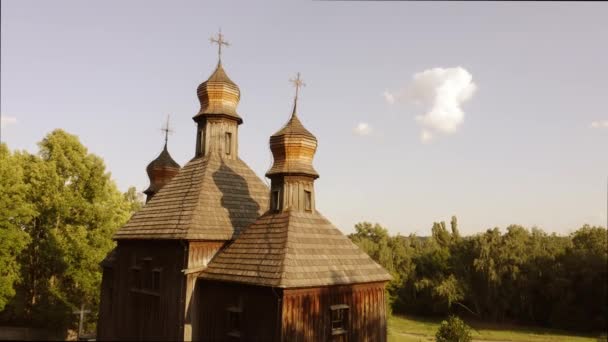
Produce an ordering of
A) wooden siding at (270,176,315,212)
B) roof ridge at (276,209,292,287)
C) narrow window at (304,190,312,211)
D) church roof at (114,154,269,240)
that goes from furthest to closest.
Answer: church roof at (114,154,269,240)
narrow window at (304,190,312,211)
wooden siding at (270,176,315,212)
roof ridge at (276,209,292,287)

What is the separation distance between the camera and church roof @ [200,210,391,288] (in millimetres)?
13242

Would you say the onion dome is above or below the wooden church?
above

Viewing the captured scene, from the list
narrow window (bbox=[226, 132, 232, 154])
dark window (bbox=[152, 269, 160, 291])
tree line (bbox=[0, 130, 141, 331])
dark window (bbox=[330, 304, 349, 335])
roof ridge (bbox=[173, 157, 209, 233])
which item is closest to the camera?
dark window (bbox=[330, 304, 349, 335])

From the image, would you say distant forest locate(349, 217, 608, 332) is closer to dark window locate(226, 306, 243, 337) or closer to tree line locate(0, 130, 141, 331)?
dark window locate(226, 306, 243, 337)

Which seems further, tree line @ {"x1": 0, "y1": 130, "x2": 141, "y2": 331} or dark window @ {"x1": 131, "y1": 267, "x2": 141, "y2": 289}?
tree line @ {"x1": 0, "y1": 130, "x2": 141, "y2": 331}

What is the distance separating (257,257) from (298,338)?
2.80m

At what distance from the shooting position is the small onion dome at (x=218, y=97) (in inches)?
828

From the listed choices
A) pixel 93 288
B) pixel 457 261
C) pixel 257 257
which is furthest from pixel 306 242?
pixel 457 261

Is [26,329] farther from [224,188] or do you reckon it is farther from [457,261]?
[457,261]

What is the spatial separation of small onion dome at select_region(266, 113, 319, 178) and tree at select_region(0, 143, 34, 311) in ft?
70.1

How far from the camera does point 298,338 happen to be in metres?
13.0

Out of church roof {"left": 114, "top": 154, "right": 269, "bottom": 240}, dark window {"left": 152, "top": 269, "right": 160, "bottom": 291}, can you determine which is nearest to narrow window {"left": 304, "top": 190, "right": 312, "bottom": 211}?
church roof {"left": 114, "top": 154, "right": 269, "bottom": 240}

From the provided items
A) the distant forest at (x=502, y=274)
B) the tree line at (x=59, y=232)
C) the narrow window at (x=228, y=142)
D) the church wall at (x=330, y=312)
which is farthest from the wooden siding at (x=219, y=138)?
the tree line at (x=59, y=232)

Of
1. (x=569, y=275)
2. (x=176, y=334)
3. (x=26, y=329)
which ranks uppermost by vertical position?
(x=569, y=275)
